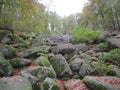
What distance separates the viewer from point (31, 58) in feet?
39.9

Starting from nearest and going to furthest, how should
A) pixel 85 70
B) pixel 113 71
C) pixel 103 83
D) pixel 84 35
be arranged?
pixel 103 83, pixel 113 71, pixel 85 70, pixel 84 35

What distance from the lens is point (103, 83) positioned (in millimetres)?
8375

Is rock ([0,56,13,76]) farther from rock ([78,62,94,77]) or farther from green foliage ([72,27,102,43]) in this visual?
green foliage ([72,27,102,43])

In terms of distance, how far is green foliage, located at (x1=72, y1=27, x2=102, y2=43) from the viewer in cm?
1825

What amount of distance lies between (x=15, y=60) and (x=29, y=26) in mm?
19488

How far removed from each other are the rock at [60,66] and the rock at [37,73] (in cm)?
90

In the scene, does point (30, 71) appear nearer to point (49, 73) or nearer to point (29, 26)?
point (49, 73)

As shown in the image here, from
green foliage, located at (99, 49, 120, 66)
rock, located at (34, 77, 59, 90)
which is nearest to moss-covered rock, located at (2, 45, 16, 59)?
rock, located at (34, 77, 59, 90)

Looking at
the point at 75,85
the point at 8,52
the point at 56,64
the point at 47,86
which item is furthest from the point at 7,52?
the point at 75,85

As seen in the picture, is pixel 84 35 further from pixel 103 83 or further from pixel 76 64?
pixel 103 83

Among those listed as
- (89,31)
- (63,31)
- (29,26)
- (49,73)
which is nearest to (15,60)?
(49,73)

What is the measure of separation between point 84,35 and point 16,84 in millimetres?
11611

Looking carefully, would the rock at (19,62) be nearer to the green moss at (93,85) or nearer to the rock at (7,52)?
the rock at (7,52)

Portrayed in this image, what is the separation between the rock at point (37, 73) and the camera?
348 inches
